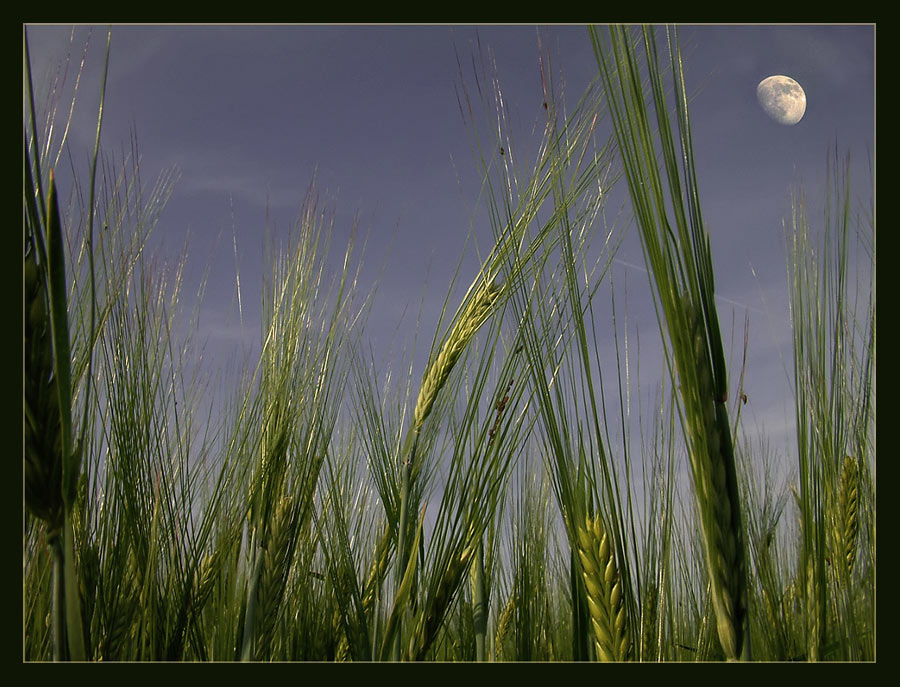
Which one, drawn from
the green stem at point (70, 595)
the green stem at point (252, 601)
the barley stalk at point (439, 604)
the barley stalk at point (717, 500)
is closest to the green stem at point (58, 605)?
the green stem at point (70, 595)

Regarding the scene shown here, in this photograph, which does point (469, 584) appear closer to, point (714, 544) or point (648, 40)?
point (714, 544)

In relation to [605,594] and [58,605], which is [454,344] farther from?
[58,605]

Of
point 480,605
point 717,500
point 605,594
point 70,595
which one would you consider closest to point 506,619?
point 480,605

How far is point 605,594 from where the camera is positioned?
100cm

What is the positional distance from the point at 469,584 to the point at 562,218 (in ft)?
4.58

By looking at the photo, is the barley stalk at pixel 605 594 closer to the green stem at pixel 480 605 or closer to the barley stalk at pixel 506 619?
the green stem at pixel 480 605

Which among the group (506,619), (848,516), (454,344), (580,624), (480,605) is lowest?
(506,619)

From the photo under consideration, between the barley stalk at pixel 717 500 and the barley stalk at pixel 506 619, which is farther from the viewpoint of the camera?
the barley stalk at pixel 506 619

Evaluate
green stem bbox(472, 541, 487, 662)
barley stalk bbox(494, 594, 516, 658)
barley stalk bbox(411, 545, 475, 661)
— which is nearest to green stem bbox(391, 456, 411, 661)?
barley stalk bbox(411, 545, 475, 661)

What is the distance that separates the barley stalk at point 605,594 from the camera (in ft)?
3.26

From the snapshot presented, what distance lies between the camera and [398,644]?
1570mm

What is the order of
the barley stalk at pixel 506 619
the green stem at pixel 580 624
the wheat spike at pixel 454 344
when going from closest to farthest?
the green stem at pixel 580 624 < the wheat spike at pixel 454 344 < the barley stalk at pixel 506 619

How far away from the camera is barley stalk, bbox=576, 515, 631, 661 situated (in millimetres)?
995

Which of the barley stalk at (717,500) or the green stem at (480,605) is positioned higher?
the barley stalk at (717,500)
